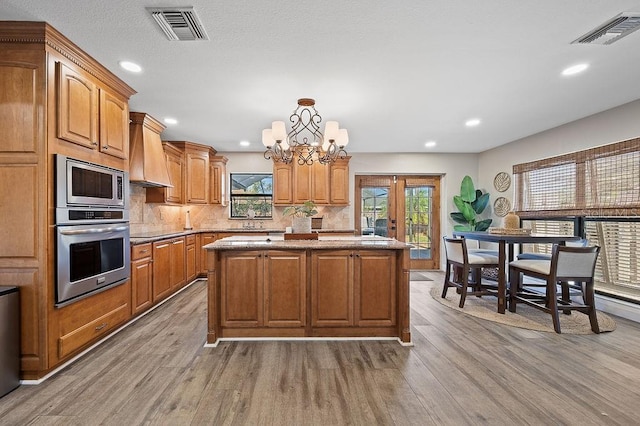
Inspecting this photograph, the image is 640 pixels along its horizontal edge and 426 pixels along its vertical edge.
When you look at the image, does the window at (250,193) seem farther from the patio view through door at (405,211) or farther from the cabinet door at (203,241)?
the patio view through door at (405,211)

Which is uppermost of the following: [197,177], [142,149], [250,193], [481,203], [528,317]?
[142,149]

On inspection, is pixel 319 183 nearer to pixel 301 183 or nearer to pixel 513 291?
pixel 301 183

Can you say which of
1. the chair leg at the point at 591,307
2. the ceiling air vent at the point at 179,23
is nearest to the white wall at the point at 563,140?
the chair leg at the point at 591,307

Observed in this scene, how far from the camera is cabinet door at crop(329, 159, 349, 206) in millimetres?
6176

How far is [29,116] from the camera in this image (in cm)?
229

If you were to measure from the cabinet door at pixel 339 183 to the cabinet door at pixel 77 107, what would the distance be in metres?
4.04

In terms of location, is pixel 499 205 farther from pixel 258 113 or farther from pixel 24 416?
pixel 24 416

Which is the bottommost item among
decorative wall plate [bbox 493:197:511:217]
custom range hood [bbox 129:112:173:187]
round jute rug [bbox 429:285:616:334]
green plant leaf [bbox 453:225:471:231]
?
round jute rug [bbox 429:285:616:334]

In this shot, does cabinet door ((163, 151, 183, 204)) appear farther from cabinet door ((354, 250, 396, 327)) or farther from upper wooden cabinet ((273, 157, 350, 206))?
cabinet door ((354, 250, 396, 327))

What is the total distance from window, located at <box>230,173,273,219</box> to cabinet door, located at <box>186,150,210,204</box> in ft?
2.20

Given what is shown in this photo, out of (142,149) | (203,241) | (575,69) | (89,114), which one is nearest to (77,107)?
(89,114)

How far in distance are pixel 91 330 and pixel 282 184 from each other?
12.9 ft

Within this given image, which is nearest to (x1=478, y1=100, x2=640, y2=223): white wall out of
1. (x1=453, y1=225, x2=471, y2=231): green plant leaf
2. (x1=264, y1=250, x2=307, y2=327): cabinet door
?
(x1=453, y1=225, x2=471, y2=231): green plant leaf

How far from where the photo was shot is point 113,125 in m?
3.07
